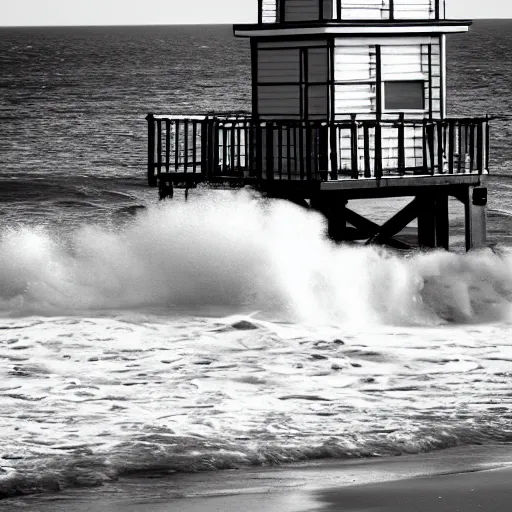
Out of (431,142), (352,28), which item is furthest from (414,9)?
(431,142)

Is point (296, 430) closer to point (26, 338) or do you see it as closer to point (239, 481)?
point (239, 481)

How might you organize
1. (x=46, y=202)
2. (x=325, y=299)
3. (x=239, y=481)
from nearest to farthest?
(x=239, y=481) → (x=325, y=299) → (x=46, y=202)

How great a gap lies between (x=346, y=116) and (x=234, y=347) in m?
5.46

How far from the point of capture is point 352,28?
19.8 meters

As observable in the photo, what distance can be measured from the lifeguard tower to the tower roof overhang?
20 mm

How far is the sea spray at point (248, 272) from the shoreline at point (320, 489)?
25.5ft

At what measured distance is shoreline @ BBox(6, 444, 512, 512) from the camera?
9.55m

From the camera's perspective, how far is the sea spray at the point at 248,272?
63.2ft

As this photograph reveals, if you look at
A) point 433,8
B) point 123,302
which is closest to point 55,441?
point 123,302

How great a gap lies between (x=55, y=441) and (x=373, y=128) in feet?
34.8

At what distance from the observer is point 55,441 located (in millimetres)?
11438

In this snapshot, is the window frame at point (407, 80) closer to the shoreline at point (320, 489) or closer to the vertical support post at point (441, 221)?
the vertical support post at point (441, 221)

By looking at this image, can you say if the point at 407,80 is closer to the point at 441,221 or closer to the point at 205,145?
the point at 441,221

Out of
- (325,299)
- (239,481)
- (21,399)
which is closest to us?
(239,481)
